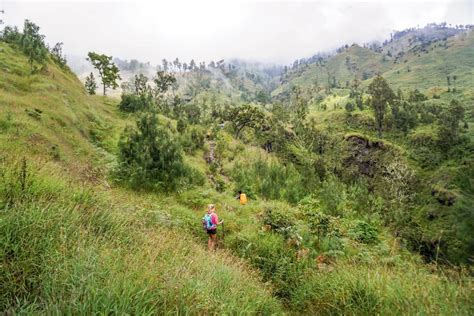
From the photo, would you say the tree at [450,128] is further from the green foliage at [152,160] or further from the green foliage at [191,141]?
the green foliage at [152,160]

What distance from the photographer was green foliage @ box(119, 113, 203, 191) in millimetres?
15023

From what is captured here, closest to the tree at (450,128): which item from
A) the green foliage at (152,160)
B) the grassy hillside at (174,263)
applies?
the grassy hillside at (174,263)

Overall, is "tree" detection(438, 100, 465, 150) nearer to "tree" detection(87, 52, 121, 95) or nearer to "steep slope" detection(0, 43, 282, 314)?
"tree" detection(87, 52, 121, 95)

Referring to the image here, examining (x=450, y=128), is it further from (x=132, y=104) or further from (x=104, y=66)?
(x=104, y=66)

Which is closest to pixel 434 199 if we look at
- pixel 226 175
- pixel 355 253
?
pixel 226 175

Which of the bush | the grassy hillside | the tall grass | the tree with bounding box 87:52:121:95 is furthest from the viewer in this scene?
the tree with bounding box 87:52:121:95

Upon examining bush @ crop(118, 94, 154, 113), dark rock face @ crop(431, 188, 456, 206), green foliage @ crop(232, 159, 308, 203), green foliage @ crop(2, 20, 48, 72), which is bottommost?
dark rock face @ crop(431, 188, 456, 206)

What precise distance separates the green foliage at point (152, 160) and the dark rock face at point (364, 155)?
73109 mm

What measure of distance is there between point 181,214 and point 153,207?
1.23 meters

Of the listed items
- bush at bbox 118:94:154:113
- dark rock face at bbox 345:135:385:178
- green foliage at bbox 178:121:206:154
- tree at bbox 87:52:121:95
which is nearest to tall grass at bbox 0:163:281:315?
green foliage at bbox 178:121:206:154

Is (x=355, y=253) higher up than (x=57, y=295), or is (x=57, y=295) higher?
(x=57, y=295)

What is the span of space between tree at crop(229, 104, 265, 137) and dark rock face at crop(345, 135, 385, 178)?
1229 inches

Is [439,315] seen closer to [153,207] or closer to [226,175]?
[153,207]

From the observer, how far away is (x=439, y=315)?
14.7 ft
